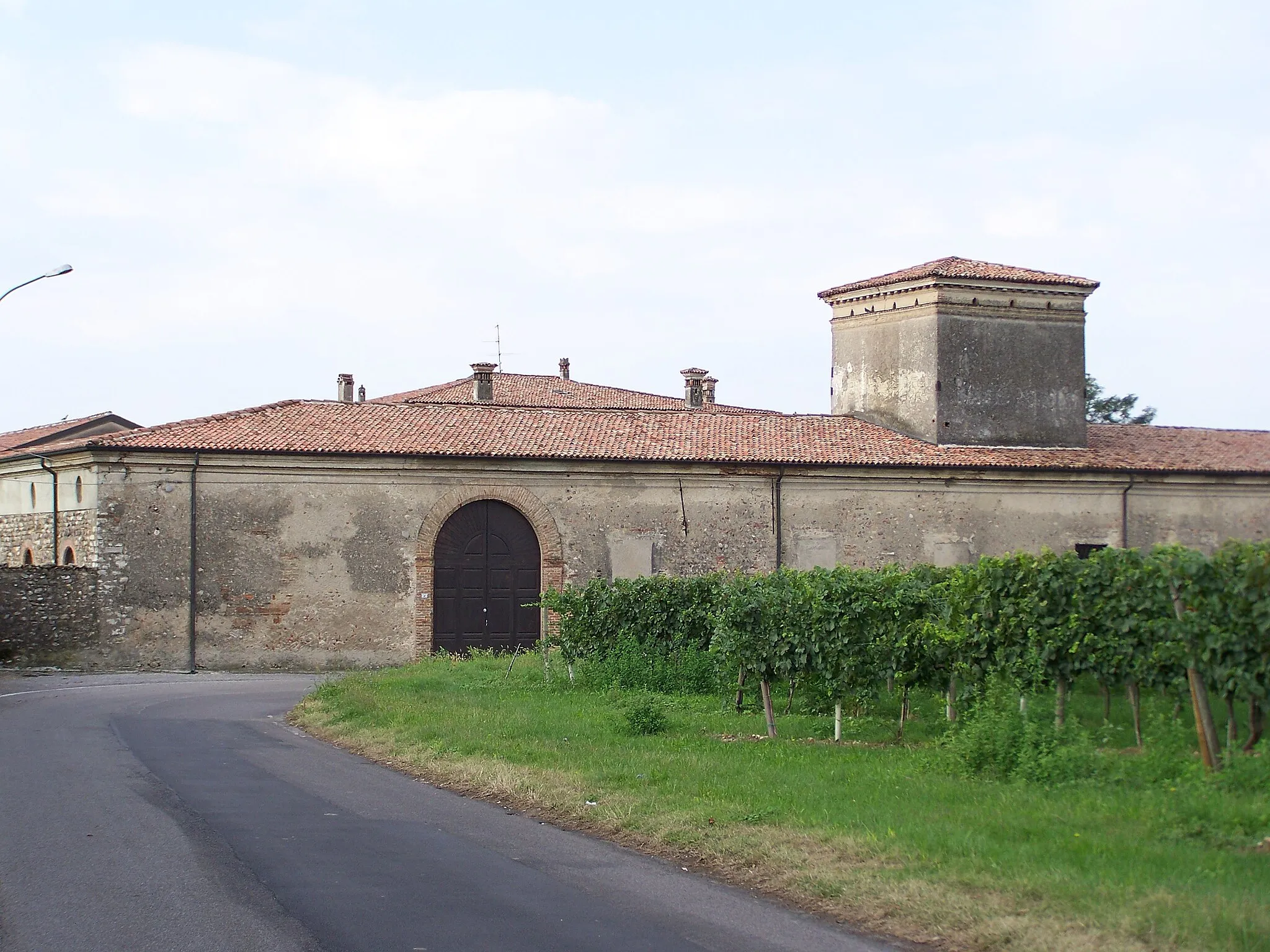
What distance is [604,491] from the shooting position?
101ft

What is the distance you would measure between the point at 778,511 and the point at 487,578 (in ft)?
23.4

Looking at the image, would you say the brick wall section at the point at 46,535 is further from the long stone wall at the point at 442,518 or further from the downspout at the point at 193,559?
the downspout at the point at 193,559

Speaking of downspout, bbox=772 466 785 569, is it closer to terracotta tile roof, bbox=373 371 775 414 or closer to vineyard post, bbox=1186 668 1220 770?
terracotta tile roof, bbox=373 371 775 414

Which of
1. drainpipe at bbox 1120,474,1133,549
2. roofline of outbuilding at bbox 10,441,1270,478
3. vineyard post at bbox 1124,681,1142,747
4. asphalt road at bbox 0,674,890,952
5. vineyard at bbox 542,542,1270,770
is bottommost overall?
asphalt road at bbox 0,674,890,952

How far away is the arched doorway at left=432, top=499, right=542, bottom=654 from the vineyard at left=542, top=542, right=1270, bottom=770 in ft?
43.6

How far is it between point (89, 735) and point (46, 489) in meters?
17.2

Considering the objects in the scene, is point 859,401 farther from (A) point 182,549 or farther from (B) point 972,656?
(B) point 972,656

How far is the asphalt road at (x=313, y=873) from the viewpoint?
6625mm

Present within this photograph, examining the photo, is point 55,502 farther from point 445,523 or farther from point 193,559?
point 445,523

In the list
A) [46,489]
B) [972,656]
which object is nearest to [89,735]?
[972,656]

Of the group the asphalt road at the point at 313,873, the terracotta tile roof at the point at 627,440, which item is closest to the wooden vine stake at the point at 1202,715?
the asphalt road at the point at 313,873

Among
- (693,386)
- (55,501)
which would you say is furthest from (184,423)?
(693,386)

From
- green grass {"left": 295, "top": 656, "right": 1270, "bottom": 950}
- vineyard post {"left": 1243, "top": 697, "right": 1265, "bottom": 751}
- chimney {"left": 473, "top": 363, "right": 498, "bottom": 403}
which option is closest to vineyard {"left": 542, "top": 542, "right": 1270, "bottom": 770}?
vineyard post {"left": 1243, "top": 697, "right": 1265, "bottom": 751}

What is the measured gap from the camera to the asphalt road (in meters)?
6.62
